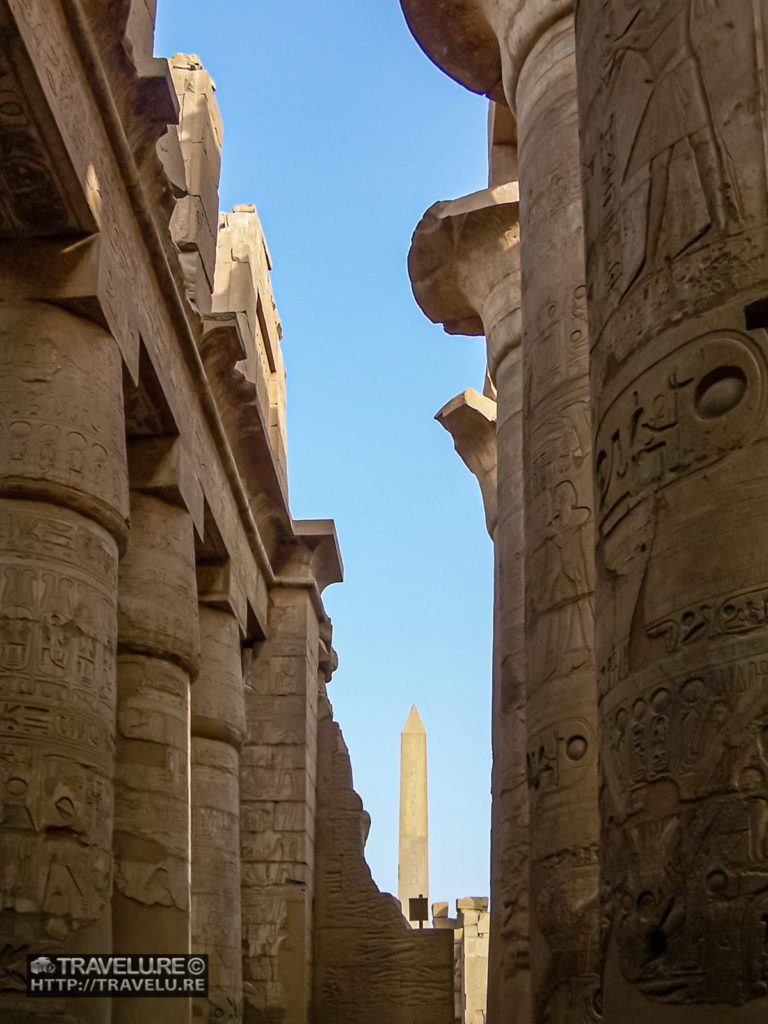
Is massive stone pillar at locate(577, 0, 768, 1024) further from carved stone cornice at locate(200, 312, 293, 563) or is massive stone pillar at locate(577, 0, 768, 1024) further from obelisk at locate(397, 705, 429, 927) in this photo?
obelisk at locate(397, 705, 429, 927)

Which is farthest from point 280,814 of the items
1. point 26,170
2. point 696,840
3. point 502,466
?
point 696,840

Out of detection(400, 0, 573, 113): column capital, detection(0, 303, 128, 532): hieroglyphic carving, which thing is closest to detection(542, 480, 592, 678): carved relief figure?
detection(0, 303, 128, 532): hieroglyphic carving

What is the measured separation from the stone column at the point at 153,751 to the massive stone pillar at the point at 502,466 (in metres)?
2.11

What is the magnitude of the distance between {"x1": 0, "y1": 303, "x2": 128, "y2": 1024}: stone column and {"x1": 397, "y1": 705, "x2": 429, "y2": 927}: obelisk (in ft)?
68.6

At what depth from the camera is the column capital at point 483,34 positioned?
870 cm

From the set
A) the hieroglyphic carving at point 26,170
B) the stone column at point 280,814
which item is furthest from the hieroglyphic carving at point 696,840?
the stone column at point 280,814

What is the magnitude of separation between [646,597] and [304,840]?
12015mm

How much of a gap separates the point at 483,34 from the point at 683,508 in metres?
7.49

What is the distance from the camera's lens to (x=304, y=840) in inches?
580

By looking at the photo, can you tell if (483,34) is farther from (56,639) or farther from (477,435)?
(477,435)

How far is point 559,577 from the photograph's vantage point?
7043 millimetres

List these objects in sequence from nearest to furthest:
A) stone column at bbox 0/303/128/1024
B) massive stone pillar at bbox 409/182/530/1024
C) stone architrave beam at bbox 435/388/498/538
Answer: stone column at bbox 0/303/128/1024 < massive stone pillar at bbox 409/182/530/1024 < stone architrave beam at bbox 435/388/498/538

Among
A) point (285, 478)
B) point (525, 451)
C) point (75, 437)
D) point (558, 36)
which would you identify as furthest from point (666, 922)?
point (285, 478)

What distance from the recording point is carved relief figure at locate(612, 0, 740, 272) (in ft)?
11.1
